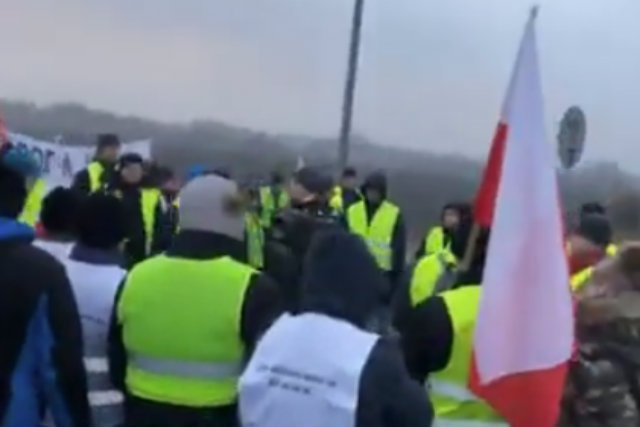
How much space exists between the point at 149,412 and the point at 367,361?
55.0 inches

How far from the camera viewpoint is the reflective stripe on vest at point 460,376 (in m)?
5.92

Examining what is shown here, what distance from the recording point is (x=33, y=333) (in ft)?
19.5

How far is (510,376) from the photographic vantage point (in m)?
5.71

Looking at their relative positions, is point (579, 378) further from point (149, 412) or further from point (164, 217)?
point (164, 217)

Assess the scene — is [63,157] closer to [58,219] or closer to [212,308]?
[58,219]

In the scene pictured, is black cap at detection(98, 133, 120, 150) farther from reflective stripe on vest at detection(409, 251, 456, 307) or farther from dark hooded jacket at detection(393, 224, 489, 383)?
dark hooded jacket at detection(393, 224, 489, 383)

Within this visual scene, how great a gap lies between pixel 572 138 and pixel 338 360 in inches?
408

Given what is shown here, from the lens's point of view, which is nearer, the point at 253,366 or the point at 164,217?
the point at 253,366

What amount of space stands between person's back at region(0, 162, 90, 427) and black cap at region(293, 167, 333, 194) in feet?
14.7

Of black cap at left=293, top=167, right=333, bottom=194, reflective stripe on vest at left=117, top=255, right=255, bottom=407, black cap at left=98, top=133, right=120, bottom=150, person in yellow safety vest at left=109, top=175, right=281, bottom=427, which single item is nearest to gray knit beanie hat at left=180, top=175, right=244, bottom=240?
person in yellow safety vest at left=109, top=175, right=281, bottom=427

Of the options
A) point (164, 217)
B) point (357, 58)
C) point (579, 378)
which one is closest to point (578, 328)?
point (579, 378)

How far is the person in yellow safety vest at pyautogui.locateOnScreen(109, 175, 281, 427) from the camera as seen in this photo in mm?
6094

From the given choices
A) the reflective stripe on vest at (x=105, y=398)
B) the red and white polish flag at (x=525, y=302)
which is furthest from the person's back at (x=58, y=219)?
the red and white polish flag at (x=525, y=302)

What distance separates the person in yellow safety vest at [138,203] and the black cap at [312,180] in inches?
67.9
